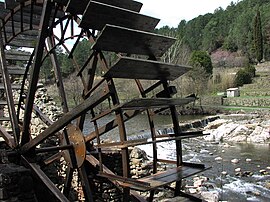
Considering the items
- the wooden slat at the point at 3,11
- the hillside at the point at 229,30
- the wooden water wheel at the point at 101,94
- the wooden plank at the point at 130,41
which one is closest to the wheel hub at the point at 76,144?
the wooden water wheel at the point at 101,94

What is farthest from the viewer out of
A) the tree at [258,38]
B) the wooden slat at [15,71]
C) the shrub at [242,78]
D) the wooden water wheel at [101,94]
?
the tree at [258,38]

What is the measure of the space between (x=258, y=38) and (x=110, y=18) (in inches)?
1818

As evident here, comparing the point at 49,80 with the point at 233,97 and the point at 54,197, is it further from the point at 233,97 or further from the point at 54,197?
the point at 54,197

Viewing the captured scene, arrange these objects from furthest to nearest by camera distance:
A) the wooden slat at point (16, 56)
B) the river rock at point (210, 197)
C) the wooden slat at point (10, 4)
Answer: the river rock at point (210, 197) < the wooden slat at point (16, 56) < the wooden slat at point (10, 4)

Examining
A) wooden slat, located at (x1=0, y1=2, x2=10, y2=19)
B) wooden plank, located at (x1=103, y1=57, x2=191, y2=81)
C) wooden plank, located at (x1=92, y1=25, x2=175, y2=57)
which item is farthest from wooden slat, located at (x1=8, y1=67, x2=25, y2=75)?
wooden plank, located at (x1=103, y1=57, x2=191, y2=81)

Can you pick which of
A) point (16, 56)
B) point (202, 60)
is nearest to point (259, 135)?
point (16, 56)

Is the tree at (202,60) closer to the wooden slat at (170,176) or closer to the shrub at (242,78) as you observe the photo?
the shrub at (242,78)

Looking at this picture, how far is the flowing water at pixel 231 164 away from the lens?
32.4 ft

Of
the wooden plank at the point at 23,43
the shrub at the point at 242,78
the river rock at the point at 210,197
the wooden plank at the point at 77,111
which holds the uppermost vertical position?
the wooden plank at the point at 23,43

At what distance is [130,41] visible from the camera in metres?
4.28

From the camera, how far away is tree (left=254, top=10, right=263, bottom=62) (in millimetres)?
46300

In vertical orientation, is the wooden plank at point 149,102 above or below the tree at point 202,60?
below

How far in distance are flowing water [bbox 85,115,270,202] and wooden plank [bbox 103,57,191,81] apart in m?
2.75

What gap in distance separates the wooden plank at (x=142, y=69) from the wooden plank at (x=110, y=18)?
752mm
